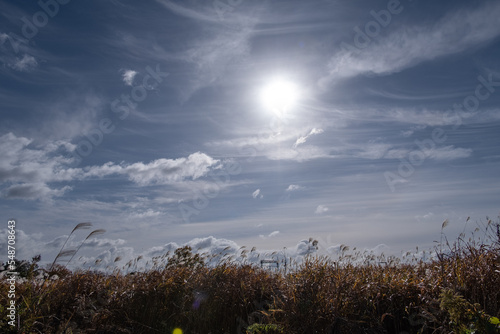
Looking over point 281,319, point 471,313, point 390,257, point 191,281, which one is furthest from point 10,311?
point 390,257

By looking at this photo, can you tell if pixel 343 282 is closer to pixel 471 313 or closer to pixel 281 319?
pixel 281 319

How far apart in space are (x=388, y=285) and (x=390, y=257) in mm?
4778

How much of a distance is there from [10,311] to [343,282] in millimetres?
5851

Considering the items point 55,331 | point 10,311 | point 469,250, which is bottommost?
point 55,331

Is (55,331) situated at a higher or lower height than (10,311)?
lower

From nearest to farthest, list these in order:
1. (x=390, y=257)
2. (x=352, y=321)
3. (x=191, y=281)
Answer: (x=352, y=321) < (x=191, y=281) < (x=390, y=257)

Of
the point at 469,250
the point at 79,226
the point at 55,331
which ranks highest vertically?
Answer: the point at 79,226

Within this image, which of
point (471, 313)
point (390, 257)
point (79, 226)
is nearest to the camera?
point (471, 313)

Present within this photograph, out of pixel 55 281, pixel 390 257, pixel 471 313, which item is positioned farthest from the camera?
pixel 390 257

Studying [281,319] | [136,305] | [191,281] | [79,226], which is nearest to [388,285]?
[281,319]

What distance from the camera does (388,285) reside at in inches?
269

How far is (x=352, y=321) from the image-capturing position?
573cm

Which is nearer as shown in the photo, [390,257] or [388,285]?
[388,285]

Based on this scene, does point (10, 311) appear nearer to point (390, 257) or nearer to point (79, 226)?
point (79, 226)
